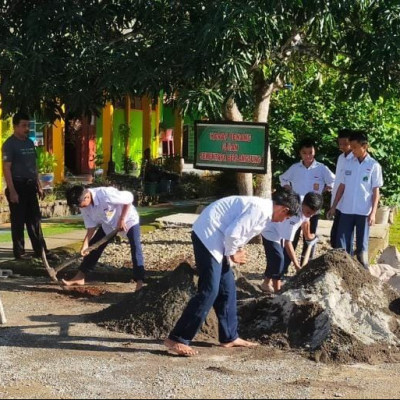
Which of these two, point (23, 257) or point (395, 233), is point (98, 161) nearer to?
point (395, 233)

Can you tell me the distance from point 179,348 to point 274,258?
2370 millimetres

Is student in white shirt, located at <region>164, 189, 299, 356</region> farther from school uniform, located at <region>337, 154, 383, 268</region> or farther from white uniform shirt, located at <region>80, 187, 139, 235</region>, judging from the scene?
school uniform, located at <region>337, 154, 383, 268</region>

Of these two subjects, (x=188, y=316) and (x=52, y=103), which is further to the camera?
(x=52, y=103)

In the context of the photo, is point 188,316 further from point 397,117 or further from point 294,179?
point 397,117

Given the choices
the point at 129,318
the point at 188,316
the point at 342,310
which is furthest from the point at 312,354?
the point at 129,318

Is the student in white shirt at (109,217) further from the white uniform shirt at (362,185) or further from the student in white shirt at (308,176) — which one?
the white uniform shirt at (362,185)

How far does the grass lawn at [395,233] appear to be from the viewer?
574 inches

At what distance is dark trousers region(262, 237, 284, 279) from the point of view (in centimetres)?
901

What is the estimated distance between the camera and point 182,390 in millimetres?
6117

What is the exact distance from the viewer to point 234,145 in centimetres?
1086

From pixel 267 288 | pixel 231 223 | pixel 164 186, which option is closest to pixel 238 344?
pixel 231 223

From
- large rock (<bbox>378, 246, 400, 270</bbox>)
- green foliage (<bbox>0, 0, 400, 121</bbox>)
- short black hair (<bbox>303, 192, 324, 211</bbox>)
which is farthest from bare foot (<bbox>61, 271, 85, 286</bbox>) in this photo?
large rock (<bbox>378, 246, 400, 270</bbox>)

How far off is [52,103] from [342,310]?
4686 mm

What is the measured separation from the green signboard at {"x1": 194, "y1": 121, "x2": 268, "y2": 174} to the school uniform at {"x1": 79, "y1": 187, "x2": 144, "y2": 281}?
6.53 feet
